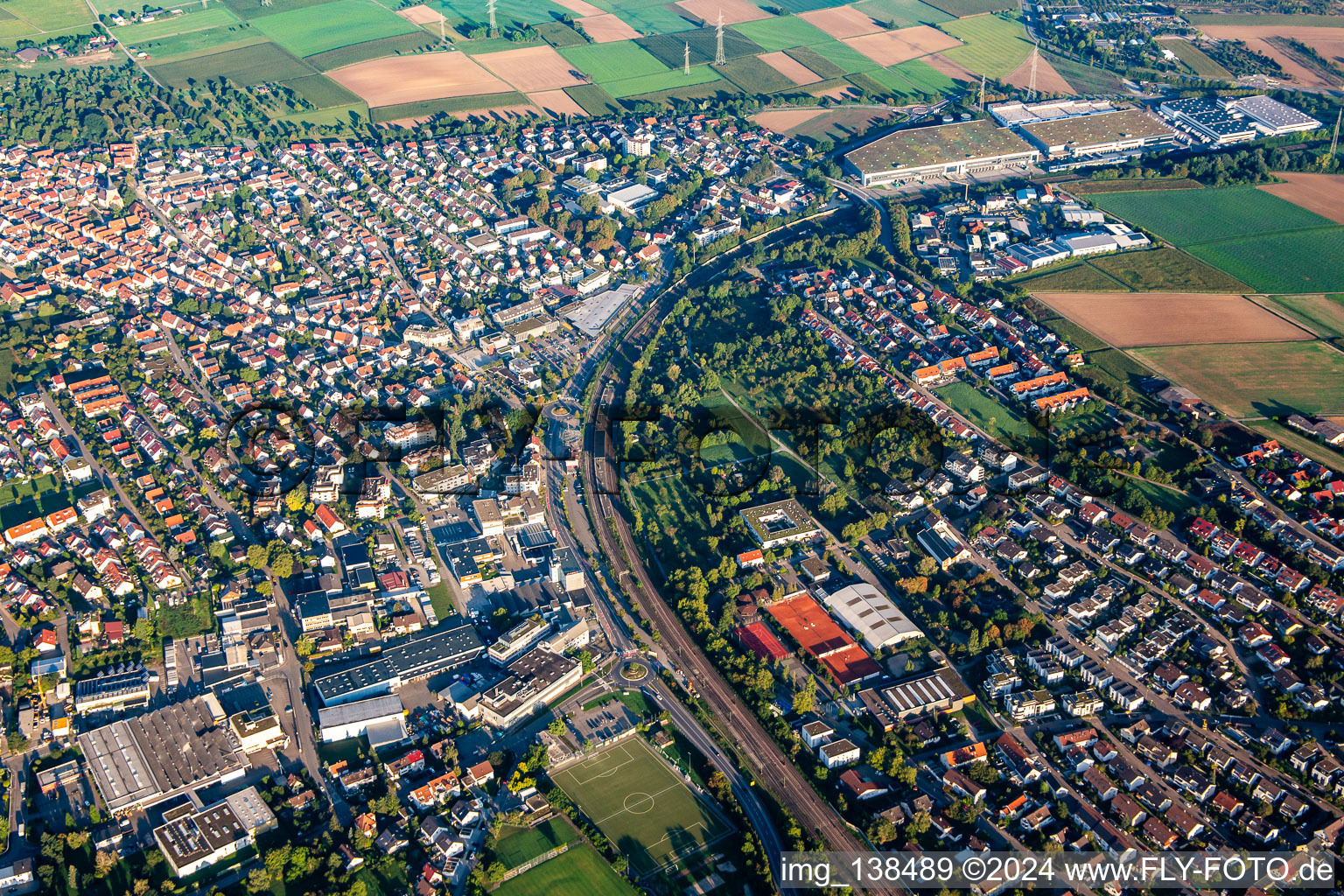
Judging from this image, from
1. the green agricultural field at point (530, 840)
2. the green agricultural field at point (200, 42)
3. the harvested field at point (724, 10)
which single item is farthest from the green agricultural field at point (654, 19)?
the green agricultural field at point (530, 840)

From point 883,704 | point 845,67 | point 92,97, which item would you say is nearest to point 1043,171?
point 845,67

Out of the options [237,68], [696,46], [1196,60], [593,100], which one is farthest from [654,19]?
[1196,60]

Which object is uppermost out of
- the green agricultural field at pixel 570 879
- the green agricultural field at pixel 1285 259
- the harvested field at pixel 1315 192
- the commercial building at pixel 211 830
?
the harvested field at pixel 1315 192

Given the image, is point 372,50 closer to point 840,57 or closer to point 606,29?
point 606,29

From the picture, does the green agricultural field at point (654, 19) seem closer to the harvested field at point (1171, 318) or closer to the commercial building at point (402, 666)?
the harvested field at point (1171, 318)

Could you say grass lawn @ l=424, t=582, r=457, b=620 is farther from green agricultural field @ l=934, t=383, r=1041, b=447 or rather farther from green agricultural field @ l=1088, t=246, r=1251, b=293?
green agricultural field @ l=1088, t=246, r=1251, b=293

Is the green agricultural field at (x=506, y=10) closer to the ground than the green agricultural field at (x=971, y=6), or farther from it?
closer to the ground
